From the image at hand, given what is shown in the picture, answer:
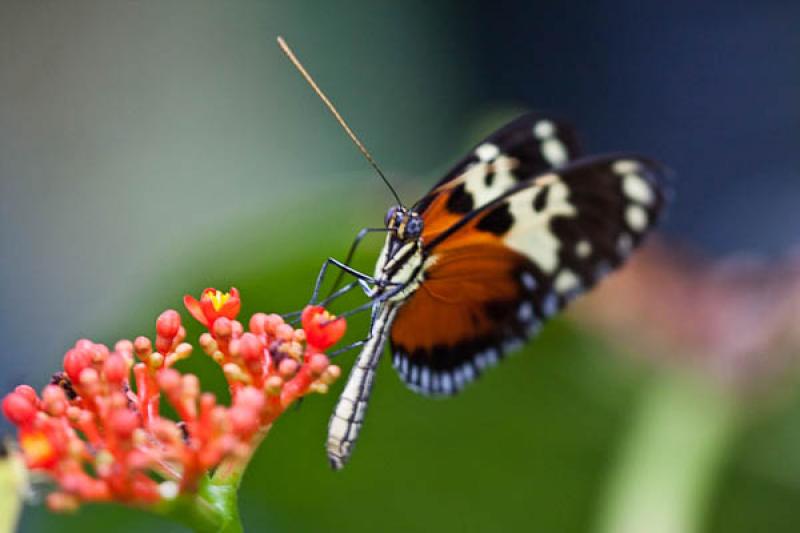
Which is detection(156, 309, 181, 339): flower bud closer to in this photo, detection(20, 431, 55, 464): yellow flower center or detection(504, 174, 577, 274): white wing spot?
detection(20, 431, 55, 464): yellow flower center

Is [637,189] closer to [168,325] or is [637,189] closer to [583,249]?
[583,249]

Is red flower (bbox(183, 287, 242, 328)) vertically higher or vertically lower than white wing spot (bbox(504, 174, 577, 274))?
lower

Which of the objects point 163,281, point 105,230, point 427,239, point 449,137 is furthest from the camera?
point 449,137

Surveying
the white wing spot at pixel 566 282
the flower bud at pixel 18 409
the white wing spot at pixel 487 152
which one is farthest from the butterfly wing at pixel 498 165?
the flower bud at pixel 18 409

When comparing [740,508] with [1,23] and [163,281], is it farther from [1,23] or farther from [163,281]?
[1,23]

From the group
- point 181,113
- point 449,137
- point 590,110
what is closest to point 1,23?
point 181,113

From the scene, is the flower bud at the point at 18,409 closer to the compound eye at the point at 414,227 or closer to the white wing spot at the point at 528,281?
the compound eye at the point at 414,227

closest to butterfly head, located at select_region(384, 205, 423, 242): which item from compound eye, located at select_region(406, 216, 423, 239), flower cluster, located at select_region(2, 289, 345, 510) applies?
compound eye, located at select_region(406, 216, 423, 239)
